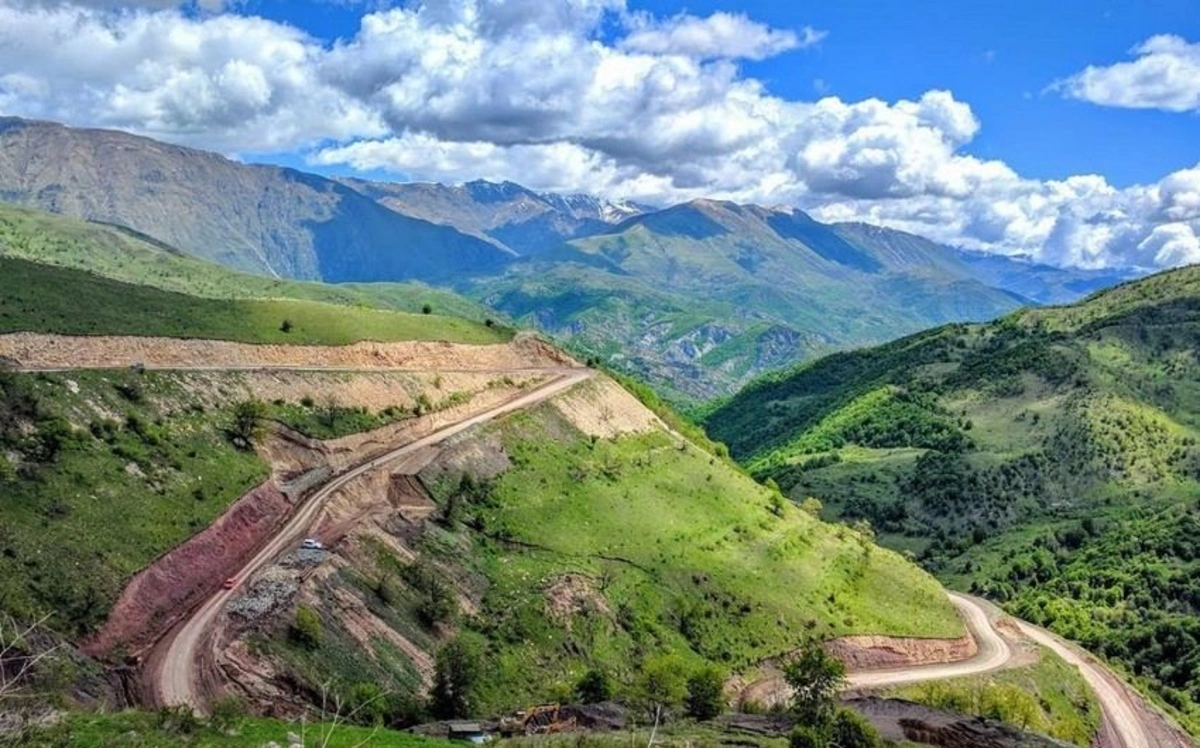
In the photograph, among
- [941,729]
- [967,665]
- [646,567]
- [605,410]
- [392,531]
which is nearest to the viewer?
[941,729]

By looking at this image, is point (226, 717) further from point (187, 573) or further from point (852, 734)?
point (852, 734)

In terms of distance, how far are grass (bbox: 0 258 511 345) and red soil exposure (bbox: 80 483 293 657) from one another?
27961 millimetres

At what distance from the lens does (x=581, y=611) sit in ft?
283

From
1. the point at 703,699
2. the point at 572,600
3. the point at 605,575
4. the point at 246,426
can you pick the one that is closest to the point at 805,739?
the point at 703,699

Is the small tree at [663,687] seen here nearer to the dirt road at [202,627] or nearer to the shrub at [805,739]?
the shrub at [805,739]

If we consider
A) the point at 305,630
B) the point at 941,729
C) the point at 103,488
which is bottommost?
the point at 941,729

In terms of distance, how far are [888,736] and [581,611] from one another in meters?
29.8

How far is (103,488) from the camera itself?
2601 inches

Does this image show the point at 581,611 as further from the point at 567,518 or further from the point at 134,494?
the point at 134,494

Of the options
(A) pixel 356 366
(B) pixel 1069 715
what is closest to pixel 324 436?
(A) pixel 356 366

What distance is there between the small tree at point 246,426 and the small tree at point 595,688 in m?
39.2

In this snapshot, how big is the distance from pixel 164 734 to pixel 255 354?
71051 mm

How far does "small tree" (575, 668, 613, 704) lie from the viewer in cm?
7044

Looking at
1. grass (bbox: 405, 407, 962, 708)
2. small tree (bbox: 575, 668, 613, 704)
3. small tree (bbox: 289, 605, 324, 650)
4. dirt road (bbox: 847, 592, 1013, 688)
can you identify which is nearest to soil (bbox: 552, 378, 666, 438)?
grass (bbox: 405, 407, 962, 708)
